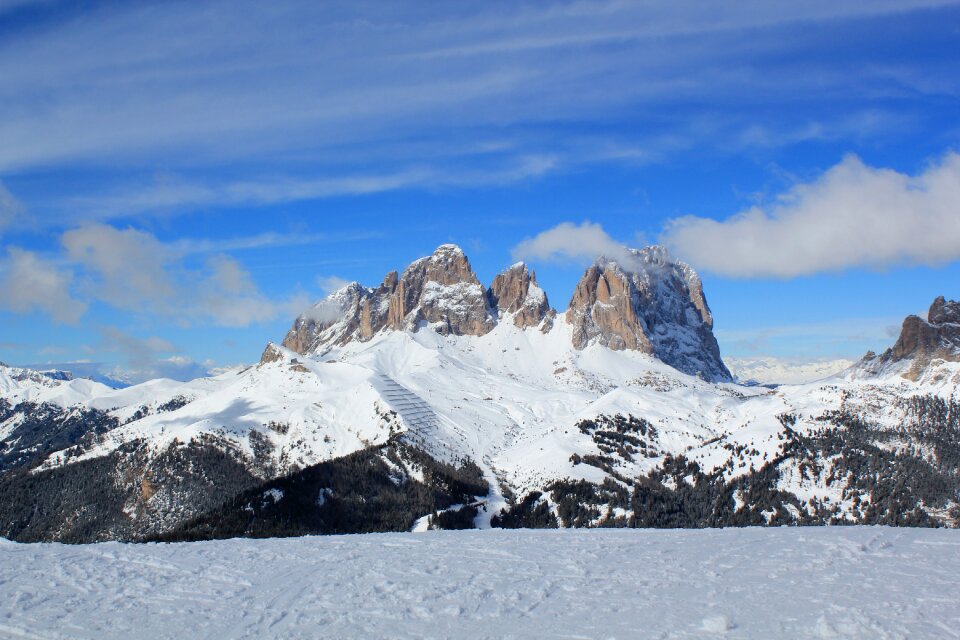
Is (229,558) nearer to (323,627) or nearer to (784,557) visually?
(323,627)

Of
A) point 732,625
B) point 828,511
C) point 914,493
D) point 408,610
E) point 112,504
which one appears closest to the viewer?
point 732,625

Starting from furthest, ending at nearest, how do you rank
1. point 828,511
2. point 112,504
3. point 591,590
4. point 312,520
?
point 112,504
point 828,511
point 312,520
point 591,590

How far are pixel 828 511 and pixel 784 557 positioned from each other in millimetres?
128658

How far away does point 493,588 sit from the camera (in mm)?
24406

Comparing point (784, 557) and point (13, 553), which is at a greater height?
point (13, 553)

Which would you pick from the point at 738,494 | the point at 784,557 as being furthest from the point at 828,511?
the point at 784,557

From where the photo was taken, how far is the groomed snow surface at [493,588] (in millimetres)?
20281

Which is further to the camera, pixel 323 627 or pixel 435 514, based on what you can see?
pixel 435 514

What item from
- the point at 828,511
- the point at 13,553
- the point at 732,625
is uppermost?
the point at 13,553

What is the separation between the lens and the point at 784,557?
28.6m

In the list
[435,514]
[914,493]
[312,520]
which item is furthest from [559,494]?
[914,493]

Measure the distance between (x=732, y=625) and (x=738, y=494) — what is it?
455 feet

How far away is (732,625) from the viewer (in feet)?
66.7

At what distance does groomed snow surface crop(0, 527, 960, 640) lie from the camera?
66.5 ft
